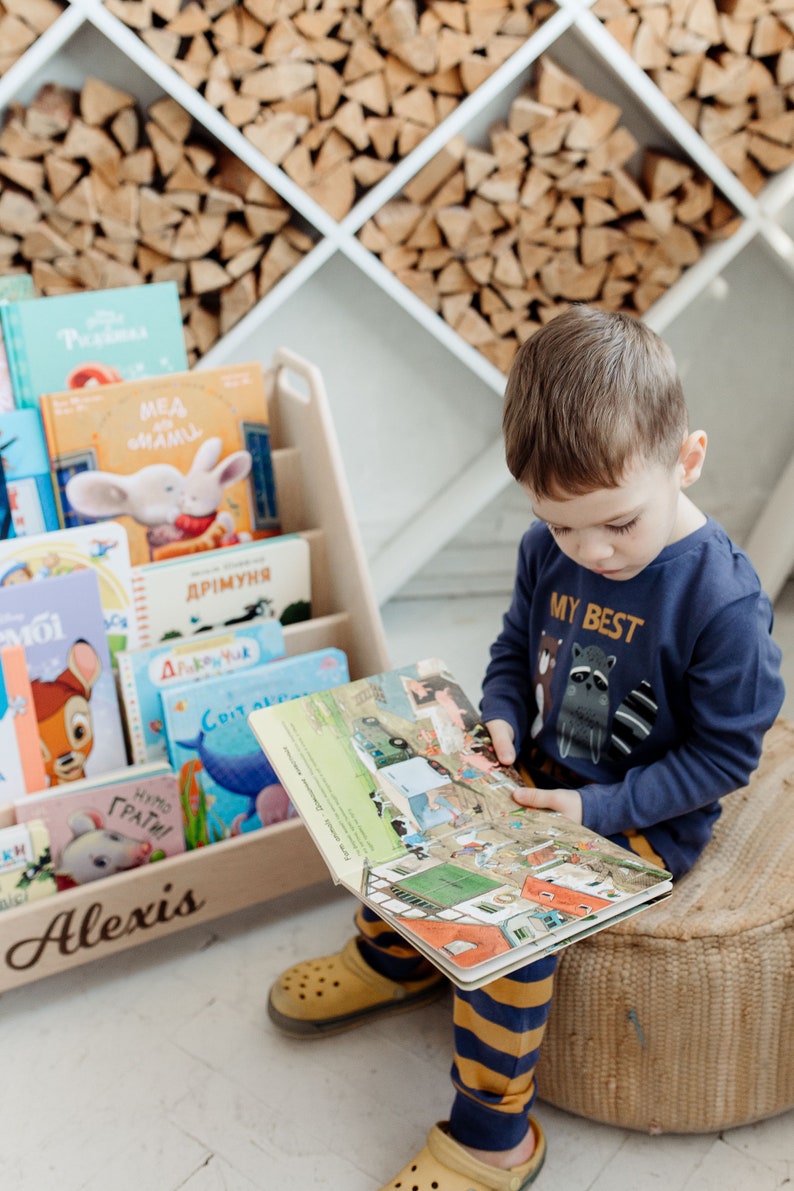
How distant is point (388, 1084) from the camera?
1269 millimetres

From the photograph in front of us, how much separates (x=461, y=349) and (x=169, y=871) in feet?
3.49

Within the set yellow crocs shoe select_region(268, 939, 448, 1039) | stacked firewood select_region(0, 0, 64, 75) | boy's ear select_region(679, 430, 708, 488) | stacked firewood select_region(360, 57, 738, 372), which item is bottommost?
yellow crocs shoe select_region(268, 939, 448, 1039)

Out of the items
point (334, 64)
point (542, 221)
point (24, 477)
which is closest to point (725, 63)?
point (542, 221)

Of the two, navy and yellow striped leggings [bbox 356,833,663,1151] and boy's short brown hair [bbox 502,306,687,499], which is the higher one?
boy's short brown hair [bbox 502,306,687,499]

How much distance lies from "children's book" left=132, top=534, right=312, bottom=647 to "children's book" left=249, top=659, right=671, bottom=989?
342mm

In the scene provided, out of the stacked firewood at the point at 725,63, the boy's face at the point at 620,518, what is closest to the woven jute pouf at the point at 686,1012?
the boy's face at the point at 620,518

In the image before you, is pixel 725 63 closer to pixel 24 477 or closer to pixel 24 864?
pixel 24 477

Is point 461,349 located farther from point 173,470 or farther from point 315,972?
point 315,972

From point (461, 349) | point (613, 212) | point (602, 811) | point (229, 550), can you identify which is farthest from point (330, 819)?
point (613, 212)

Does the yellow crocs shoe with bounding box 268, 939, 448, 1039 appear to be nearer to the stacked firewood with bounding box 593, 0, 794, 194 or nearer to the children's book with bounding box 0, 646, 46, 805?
the children's book with bounding box 0, 646, 46, 805

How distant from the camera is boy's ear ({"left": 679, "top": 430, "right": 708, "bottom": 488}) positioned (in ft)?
3.34

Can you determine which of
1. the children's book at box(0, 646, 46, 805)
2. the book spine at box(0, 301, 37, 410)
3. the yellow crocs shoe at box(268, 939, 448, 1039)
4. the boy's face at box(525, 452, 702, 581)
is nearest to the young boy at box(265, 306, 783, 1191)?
the boy's face at box(525, 452, 702, 581)

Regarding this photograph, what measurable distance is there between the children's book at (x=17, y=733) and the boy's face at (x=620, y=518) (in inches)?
26.6

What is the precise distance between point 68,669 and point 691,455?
785 millimetres
